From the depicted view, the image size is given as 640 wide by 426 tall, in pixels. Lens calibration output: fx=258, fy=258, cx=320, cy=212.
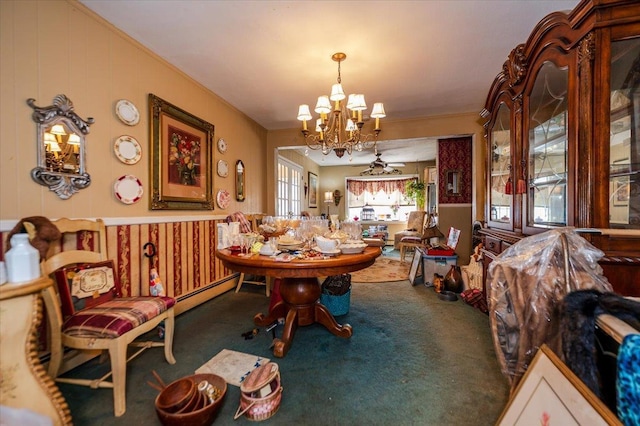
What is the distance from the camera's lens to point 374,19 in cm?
197

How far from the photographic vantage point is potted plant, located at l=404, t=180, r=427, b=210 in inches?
292

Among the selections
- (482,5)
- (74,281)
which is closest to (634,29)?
(482,5)

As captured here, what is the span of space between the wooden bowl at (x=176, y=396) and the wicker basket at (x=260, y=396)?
0.26 m

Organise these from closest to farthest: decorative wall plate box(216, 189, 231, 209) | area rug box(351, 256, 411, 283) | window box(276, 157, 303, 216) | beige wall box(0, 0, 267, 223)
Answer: beige wall box(0, 0, 267, 223), decorative wall plate box(216, 189, 231, 209), area rug box(351, 256, 411, 283), window box(276, 157, 303, 216)

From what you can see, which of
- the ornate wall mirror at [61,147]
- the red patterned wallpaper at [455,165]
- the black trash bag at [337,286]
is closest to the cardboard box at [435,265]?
the red patterned wallpaper at [455,165]

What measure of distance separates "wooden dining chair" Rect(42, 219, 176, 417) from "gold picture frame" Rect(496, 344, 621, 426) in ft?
6.13

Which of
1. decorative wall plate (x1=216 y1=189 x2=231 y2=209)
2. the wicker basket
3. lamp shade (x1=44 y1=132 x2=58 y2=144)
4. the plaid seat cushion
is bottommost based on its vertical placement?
the wicker basket

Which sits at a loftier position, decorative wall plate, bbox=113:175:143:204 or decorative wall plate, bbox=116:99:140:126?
decorative wall plate, bbox=116:99:140:126

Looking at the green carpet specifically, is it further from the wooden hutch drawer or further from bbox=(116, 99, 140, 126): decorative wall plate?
bbox=(116, 99, 140, 126): decorative wall plate

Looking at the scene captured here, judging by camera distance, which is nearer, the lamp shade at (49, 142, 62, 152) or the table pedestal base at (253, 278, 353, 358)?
the lamp shade at (49, 142, 62, 152)

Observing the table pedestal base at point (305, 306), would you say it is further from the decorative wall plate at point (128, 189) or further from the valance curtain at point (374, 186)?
the valance curtain at point (374, 186)

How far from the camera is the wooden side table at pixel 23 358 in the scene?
99 cm

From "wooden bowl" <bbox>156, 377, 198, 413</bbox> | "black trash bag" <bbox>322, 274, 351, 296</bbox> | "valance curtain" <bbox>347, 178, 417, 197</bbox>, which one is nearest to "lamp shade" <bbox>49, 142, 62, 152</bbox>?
"wooden bowl" <bbox>156, 377, 198, 413</bbox>

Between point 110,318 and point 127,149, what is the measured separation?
142cm
